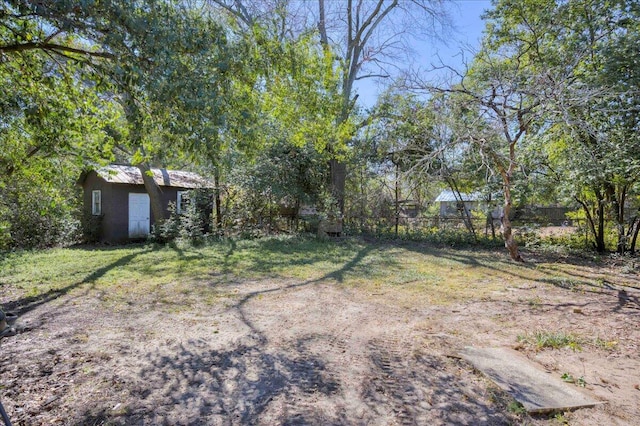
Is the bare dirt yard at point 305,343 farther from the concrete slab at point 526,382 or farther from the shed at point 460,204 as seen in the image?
the shed at point 460,204

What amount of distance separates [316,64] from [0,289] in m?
6.72

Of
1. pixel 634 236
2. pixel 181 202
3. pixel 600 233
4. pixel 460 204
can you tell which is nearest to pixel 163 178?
pixel 181 202

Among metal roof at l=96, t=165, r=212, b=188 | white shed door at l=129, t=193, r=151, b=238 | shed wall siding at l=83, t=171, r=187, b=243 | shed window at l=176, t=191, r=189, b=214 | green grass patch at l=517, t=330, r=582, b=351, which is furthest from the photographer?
shed window at l=176, t=191, r=189, b=214

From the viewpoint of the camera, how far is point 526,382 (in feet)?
9.04

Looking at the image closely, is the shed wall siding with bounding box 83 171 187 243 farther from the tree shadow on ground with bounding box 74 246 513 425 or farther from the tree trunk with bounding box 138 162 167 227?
the tree shadow on ground with bounding box 74 246 513 425

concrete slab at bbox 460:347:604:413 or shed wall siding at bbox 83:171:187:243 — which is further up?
shed wall siding at bbox 83:171:187:243

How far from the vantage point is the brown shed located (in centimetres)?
1290

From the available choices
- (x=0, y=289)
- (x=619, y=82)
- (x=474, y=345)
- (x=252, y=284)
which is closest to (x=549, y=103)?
(x=619, y=82)

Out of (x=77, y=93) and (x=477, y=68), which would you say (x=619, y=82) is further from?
(x=77, y=93)

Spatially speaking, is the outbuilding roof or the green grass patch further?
the outbuilding roof

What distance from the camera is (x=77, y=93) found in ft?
16.9

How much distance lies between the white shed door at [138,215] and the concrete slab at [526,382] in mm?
12989

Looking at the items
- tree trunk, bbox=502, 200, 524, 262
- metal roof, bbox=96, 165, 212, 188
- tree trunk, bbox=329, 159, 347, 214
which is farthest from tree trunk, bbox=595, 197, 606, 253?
metal roof, bbox=96, 165, 212, 188

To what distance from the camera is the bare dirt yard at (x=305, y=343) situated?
2.43 m
